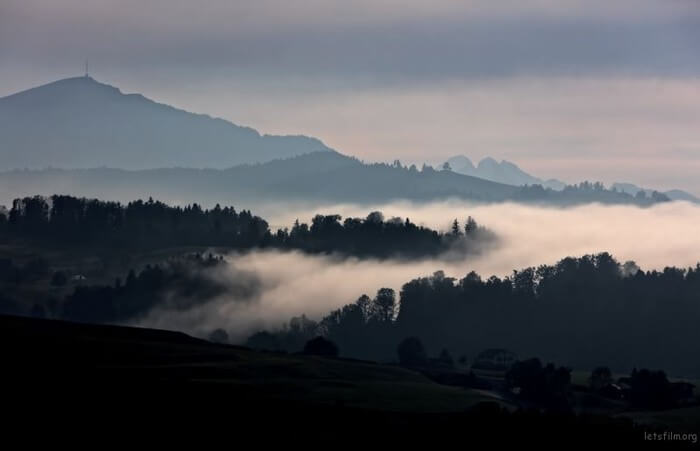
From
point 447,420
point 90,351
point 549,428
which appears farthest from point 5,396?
point 549,428

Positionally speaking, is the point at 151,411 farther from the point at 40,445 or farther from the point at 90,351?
the point at 90,351

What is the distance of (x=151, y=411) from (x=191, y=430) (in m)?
9.37

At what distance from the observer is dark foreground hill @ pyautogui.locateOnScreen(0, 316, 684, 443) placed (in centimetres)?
14262

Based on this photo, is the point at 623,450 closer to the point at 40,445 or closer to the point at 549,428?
the point at 549,428

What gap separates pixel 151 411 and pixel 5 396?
16.5 meters

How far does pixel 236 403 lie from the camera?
15500 centimetres

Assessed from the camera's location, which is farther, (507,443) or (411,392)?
(411,392)

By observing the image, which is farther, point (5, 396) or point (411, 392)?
point (411, 392)

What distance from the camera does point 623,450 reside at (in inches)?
5674

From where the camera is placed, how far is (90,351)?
7367 inches

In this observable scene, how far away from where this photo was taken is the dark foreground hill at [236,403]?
14262cm

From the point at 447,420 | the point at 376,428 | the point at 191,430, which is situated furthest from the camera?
the point at 447,420

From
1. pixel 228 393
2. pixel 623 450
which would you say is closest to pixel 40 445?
pixel 228 393

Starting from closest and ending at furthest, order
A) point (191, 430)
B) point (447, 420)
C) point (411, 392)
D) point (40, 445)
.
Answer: point (40, 445)
point (191, 430)
point (447, 420)
point (411, 392)
